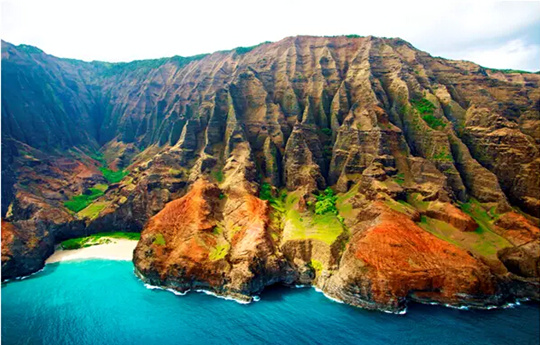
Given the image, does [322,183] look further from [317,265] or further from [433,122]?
[433,122]

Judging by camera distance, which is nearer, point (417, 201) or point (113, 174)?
point (417, 201)

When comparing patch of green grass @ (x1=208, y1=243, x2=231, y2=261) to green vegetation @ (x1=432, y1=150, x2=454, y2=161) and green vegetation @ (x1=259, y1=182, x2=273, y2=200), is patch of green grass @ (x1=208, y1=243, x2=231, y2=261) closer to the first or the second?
green vegetation @ (x1=259, y1=182, x2=273, y2=200)

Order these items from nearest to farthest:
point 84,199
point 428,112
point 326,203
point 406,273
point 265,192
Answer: point 406,273
point 326,203
point 428,112
point 265,192
point 84,199

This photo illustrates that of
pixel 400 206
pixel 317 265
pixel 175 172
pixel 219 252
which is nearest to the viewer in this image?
pixel 317 265

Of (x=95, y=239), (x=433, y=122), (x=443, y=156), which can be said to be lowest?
(x=95, y=239)

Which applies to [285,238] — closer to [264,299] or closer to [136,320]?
[264,299]

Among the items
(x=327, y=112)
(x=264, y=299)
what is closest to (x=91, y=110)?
(x=327, y=112)

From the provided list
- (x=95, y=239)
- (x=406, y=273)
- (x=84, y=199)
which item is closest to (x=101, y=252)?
(x=95, y=239)
